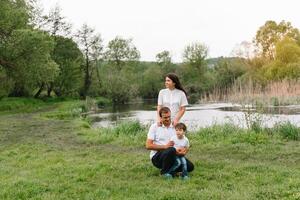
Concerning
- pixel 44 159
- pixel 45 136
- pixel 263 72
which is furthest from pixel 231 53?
pixel 44 159

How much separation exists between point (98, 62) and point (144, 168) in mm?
59978

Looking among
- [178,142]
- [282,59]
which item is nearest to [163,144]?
[178,142]

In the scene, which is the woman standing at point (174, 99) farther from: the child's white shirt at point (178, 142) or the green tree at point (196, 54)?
the green tree at point (196, 54)

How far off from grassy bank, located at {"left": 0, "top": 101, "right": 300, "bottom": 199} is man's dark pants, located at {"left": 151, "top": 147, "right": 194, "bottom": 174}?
7.0 inches

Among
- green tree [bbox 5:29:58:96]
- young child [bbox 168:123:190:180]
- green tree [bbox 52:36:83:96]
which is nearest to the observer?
young child [bbox 168:123:190:180]

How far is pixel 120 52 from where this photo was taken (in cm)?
8325

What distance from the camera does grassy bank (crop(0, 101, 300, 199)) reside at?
6734mm

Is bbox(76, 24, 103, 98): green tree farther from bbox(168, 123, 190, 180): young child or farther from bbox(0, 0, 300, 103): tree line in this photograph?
bbox(168, 123, 190, 180): young child

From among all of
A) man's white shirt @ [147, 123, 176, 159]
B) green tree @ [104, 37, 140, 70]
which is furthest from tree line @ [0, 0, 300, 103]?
man's white shirt @ [147, 123, 176, 159]

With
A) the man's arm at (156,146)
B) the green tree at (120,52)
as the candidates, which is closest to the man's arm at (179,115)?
the man's arm at (156,146)

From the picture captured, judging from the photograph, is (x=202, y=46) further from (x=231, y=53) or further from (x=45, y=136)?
(x=45, y=136)

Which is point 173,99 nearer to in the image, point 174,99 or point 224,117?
point 174,99

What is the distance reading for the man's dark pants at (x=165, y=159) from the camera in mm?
7645

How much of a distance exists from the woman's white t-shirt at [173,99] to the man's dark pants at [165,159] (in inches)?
51.7
